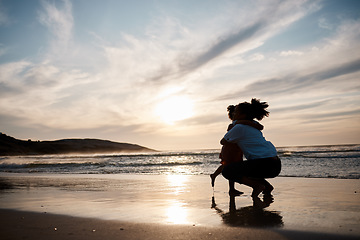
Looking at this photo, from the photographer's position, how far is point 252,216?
304cm

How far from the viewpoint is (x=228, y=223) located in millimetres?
2738

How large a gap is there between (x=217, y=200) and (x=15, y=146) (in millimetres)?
66058

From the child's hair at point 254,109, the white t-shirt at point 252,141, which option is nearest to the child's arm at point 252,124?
the white t-shirt at point 252,141

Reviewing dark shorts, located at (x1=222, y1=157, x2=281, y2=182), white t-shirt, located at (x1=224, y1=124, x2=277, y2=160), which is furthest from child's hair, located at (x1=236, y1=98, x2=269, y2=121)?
dark shorts, located at (x1=222, y1=157, x2=281, y2=182)

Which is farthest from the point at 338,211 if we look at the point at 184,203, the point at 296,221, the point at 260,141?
the point at 184,203

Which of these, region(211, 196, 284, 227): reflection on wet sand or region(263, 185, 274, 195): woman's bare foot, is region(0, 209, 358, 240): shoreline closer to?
region(211, 196, 284, 227): reflection on wet sand

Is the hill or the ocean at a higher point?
the hill

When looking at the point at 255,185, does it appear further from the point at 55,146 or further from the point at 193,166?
the point at 55,146

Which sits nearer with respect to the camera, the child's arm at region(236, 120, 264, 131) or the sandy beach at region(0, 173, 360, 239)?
the sandy beach at region(0, 173, 360, 239)

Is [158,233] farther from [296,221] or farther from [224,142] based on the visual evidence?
[224,142]

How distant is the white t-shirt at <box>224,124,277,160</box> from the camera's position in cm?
404

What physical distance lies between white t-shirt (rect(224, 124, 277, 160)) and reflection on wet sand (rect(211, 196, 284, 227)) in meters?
0.66

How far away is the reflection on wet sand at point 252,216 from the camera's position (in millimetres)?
2693

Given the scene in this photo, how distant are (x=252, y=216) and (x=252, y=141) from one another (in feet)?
4.18
